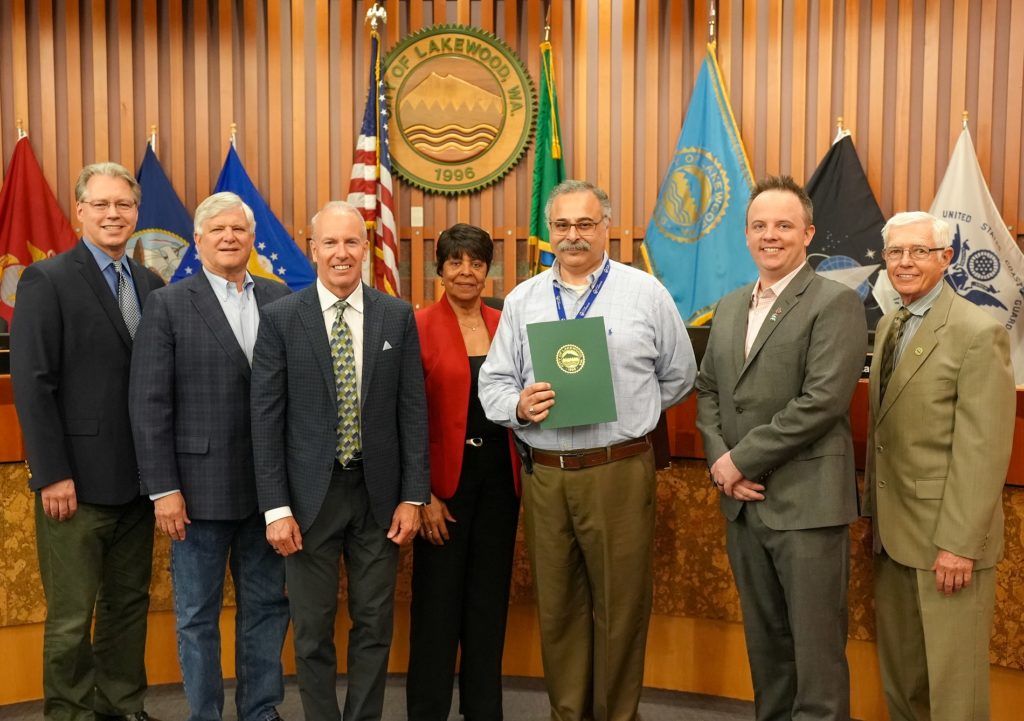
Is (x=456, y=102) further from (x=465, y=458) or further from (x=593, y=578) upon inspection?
(x=593, y=578)

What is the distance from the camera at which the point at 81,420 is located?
274 centimetres

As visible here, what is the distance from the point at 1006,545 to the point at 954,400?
2.30 feet

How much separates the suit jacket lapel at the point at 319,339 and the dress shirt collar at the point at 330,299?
5 cm

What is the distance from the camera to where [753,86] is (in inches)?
205

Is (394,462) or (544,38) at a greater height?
(544,38)

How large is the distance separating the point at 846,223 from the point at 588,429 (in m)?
3.00

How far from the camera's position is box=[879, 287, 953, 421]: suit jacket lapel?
2.46 m

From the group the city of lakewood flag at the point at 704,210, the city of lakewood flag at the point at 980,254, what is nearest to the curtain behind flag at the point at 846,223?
the city of lakewood flag at the point at 980,254

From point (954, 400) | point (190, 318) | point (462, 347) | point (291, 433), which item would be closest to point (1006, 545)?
point (954, 400)

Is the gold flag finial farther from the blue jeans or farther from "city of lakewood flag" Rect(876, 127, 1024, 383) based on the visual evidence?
the blue jeans

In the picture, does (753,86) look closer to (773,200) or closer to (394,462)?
(773,200)

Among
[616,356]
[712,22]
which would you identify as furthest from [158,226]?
[616,356]

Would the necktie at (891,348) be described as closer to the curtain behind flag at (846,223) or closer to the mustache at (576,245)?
the mustache at (576,245)

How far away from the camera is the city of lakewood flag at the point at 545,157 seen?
5.27 m
